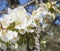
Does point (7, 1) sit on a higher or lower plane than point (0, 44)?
lower

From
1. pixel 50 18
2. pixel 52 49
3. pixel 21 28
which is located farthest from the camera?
pixel 52 49

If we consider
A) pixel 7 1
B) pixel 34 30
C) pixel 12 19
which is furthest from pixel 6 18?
pixel 7 1

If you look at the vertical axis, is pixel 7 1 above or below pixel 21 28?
below

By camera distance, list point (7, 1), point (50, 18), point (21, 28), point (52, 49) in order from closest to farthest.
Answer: point (21, 28), point (50, 18), point (7, 1), point (52, 49)

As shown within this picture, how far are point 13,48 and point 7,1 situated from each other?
416 cm

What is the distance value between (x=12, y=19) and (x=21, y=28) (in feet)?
0.20

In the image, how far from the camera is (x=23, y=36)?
3.55 feet

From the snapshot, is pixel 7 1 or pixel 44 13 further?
pixel 7 1

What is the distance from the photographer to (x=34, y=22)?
1097 mm

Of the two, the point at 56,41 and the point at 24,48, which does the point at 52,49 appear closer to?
the point at 56,41

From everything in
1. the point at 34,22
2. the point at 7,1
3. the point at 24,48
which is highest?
the point at 34,22

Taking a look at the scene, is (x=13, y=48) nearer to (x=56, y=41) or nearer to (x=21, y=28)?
(x=21, y=28)

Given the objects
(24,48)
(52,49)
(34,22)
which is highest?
(34,22)

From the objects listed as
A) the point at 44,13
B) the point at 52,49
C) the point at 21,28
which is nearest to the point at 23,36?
the point at 21,28
